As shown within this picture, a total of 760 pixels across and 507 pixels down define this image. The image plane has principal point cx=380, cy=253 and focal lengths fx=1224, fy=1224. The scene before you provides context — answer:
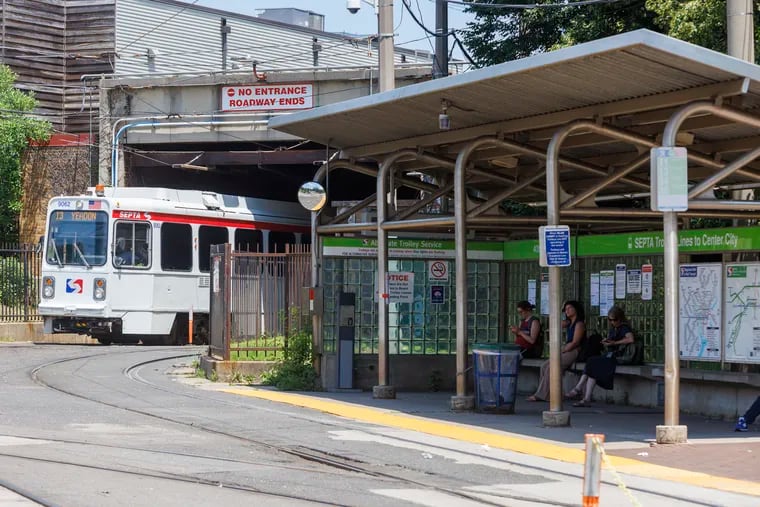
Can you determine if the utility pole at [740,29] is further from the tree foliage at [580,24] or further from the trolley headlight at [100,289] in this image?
the trolley headlight at [100,289]

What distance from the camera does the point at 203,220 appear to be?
29.5m

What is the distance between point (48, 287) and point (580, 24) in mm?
13210

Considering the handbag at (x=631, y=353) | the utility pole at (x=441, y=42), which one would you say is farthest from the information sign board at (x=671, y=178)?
the utility pole at (x=441, y=42)

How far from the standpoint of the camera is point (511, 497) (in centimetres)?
→ 1010

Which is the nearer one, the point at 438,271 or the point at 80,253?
the point at 438,271

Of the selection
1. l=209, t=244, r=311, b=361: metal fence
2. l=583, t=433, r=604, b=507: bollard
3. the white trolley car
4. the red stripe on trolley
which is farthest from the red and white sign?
l=583, t=433, r=604, b=507: bollard

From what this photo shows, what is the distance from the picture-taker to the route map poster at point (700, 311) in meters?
16.0

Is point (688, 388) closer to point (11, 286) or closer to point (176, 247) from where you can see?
point (176, 247)

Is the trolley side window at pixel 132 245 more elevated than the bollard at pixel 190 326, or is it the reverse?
the trolley side window at pixel 132 245

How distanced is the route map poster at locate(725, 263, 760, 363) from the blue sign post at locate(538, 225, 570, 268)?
2510mm

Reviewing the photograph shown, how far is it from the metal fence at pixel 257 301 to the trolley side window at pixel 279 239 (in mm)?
10142

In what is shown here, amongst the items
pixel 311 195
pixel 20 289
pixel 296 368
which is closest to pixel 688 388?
pixel 296 368

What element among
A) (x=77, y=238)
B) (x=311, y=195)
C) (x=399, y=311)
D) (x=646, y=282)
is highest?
(x=311, y=195)

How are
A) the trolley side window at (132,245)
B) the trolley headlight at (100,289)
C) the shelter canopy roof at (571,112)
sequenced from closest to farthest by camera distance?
the shelter canopy roof at (571,112) < the trolley headlight at (100,289) < the trolley side window at (132,245)
